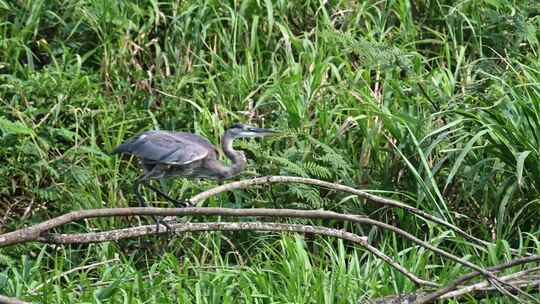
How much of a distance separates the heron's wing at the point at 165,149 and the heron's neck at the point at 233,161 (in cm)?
20

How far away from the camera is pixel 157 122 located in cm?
697

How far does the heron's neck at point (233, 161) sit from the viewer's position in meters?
5.32

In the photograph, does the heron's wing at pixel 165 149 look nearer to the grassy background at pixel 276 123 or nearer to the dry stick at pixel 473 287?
the grassy background at pixel 276 123

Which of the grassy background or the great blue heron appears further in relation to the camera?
the grassy background

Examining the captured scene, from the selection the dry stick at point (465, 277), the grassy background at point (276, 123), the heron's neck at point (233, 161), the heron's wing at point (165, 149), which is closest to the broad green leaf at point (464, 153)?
the grassy background at point (276, 123)

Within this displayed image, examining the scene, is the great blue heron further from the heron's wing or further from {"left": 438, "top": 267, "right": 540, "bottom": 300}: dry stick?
{"left": 438, "top": 267, "right": 540, "bottom": 300}: dry stick

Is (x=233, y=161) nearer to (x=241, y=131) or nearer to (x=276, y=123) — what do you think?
(x=241, y=131)

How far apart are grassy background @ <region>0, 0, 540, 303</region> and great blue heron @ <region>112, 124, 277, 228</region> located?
17.5 inches

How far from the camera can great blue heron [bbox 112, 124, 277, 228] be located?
5.06m

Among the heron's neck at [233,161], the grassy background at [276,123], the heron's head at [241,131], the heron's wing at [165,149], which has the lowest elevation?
the grassy background at [276,123]

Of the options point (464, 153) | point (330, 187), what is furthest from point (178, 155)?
point (464, 153)

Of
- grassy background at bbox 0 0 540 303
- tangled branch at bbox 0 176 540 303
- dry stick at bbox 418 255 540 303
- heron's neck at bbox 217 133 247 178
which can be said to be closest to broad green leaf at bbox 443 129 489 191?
grassy background at bbox 0 0 540 303

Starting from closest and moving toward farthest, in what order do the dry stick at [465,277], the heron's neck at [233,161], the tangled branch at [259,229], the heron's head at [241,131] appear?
the tangled branch at [259,229]
the dry stick at [465,277]
the heron's neck at [233,161]
the heron's head at [241,131]

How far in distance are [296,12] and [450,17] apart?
105 centimetres
